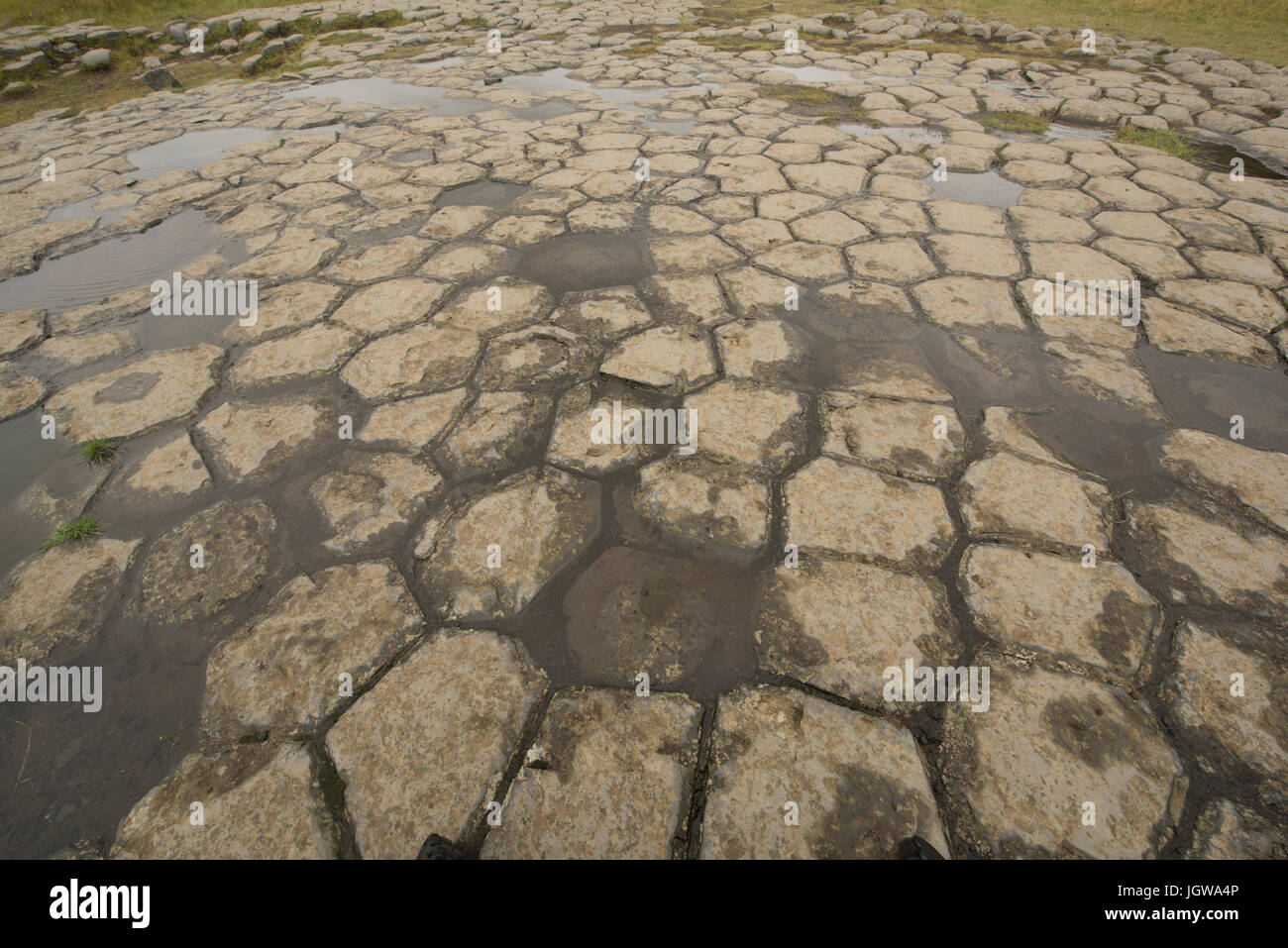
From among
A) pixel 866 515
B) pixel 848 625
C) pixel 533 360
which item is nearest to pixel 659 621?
pixel 848 625

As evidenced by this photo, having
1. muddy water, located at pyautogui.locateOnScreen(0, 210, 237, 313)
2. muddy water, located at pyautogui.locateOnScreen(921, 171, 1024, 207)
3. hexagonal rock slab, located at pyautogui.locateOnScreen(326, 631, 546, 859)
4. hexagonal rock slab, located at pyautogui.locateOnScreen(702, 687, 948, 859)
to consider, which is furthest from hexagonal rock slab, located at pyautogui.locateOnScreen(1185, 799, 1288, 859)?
muddy water, located at pyautogui.locateOnScreen(0, 210, 237, 313)

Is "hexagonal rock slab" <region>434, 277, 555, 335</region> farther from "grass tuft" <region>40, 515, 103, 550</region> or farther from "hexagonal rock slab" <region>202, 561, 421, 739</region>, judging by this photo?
"grass tuft" <region>40, 515, 103, 550</region>

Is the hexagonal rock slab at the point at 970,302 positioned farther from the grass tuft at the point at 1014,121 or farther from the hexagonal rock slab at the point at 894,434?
the grass tuft at the point at 1014,121

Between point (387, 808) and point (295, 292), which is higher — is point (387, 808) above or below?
below

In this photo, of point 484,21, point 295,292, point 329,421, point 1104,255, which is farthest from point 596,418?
point 484,21

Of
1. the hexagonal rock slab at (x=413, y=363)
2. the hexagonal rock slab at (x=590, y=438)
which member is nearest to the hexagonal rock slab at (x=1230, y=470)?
the hexagonal rock slab at (x=590, y=438)

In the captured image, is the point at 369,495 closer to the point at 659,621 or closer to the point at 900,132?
the point at 659,621
